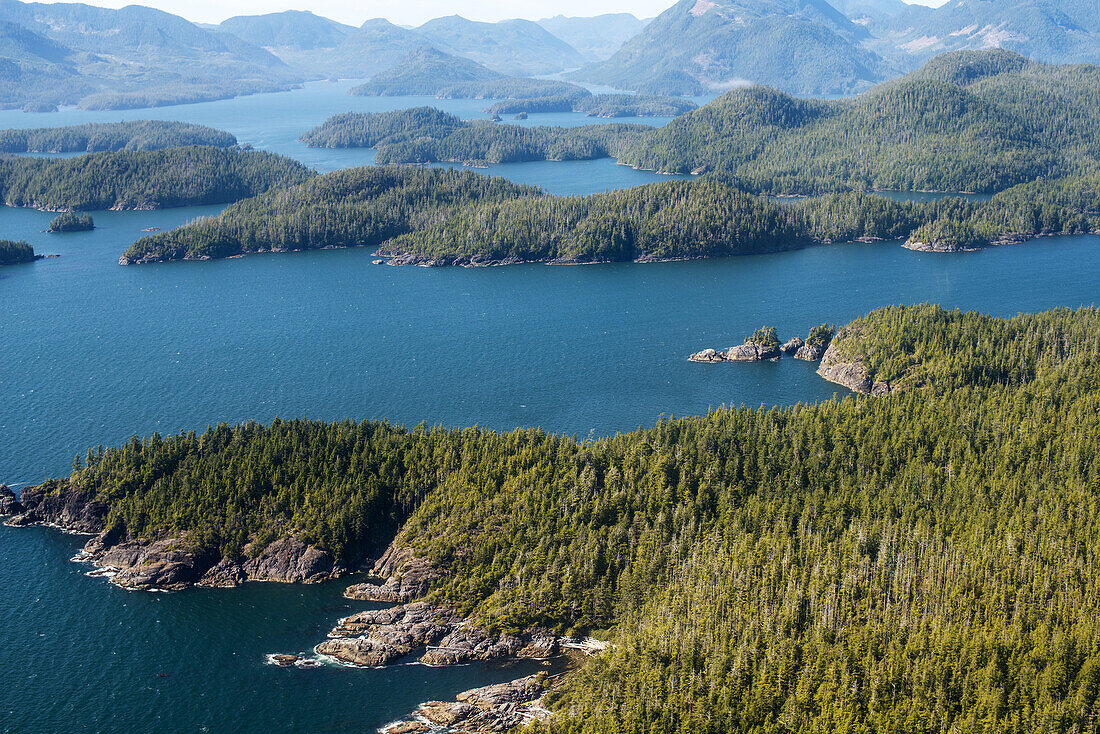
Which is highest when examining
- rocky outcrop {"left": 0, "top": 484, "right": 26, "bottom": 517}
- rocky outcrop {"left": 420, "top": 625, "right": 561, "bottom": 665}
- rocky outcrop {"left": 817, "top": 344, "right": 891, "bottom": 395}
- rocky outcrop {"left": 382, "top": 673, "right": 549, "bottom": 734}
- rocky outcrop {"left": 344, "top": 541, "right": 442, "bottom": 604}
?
rocky outcrop {"left": 817, "top": 344, "right": 891, "bottom": 395}

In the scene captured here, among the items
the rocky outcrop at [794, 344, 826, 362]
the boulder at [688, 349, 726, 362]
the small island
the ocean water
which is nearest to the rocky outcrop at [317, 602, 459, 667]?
the ocean water

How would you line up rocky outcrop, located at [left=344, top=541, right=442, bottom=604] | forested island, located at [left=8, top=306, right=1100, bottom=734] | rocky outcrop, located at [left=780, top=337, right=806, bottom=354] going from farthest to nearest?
1. rocky outcrop, located at [left=780, top=337, right=806, bottom=354]
2. rocky outcrop, located at [left=344, top=541, right=442, bottom=604]
3. forested island, located at [left=8, top=306, right=1100, bottom=734]

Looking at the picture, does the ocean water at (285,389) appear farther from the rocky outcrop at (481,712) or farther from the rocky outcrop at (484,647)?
the rocky outcrop at (481,712)

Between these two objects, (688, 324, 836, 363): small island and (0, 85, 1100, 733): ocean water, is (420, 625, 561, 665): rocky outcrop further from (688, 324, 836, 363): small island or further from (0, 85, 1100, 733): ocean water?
(688, 324, 836, 363): small island

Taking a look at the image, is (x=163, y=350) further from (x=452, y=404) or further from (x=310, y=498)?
(x=310, y=498)

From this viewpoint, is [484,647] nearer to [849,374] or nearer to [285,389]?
[285,389]

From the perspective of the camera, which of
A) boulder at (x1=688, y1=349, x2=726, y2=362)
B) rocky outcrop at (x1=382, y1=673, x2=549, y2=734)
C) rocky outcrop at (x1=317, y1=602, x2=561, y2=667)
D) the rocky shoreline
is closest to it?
rocky outcrop at (x1=382, y1=673, x2=549, y2=734)

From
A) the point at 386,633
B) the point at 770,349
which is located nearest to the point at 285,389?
the point at 386,633
